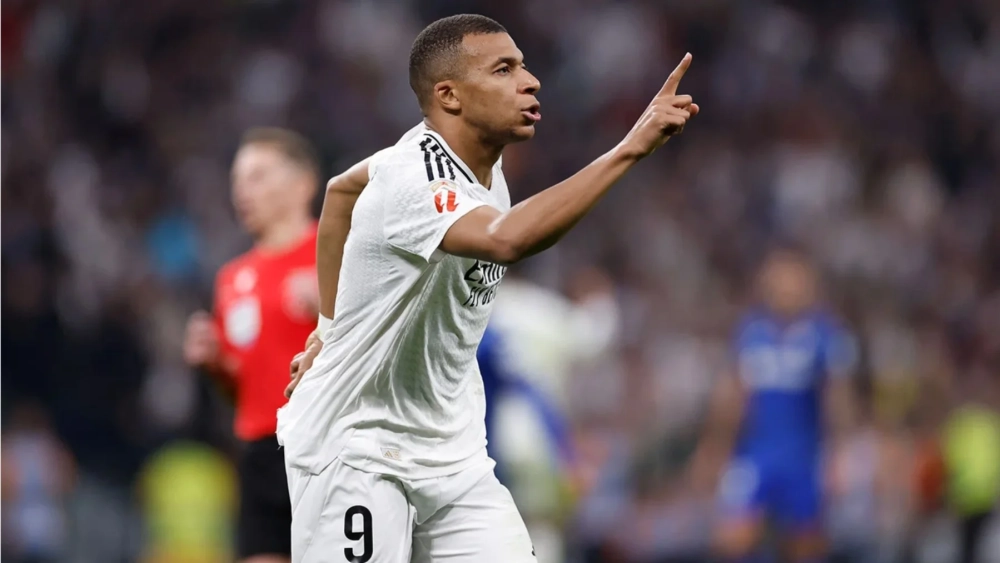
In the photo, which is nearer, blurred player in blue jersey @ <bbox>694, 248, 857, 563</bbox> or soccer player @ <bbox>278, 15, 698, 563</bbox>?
soccer player @ <bbox>278, 15, 698, 563</bbox>

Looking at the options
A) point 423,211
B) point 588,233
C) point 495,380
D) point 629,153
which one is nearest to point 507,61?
point 423,211

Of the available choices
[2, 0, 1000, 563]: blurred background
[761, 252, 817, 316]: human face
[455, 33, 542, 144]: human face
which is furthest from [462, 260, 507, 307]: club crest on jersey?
[761, 252, 817, 316]: human face

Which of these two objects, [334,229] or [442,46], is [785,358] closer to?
[334,229]

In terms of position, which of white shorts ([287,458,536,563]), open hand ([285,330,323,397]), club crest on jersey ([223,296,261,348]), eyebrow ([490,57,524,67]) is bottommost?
white shorts ([287,458,536,563])

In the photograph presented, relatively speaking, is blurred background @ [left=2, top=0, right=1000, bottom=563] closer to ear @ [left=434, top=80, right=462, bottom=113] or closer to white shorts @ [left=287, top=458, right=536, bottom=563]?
white shorts @ [left=287, top=458, right=536, bottom=563]

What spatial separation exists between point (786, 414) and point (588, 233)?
3.15 metres

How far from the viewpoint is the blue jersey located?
388 inches

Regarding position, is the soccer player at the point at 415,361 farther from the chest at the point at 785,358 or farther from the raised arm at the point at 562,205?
the chest at the point at 785,358

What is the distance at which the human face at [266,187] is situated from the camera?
619 centimetres

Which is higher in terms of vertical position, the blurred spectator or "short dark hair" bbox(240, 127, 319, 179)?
"short dark hair" bbox(240, 127, 319, 179)

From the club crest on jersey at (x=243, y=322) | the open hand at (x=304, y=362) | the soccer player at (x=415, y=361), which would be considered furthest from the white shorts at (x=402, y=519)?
the club crest on jersey at (x=243, y=322)

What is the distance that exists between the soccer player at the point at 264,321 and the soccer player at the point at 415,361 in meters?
1.77

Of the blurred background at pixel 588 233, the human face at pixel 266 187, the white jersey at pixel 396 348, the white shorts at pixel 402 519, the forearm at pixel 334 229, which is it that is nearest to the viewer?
the white jersey at pixel 396 348

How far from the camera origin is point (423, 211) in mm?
3678
